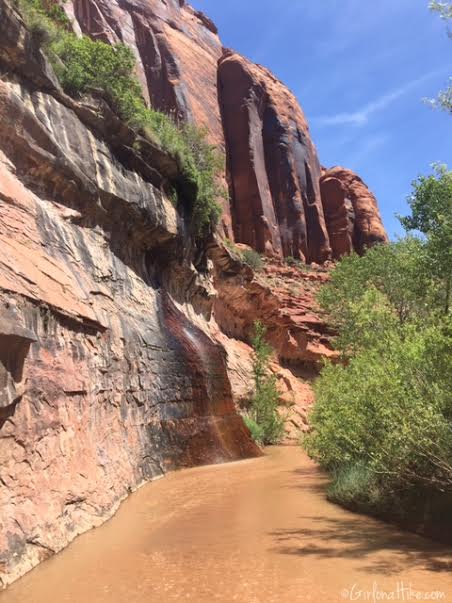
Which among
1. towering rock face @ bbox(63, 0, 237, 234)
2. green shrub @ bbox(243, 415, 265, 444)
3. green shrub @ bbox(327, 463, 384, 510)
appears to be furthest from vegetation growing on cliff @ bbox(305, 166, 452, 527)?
towering rock face @ bbox(63, 0, 237, 234)

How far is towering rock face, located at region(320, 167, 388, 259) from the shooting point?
61.3 m

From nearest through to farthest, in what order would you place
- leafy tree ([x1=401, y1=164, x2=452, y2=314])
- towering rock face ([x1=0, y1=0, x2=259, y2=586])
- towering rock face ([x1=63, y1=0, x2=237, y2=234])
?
towering rock face ([x1=0, y1=0, x2=259, y2=586])
leafy tree ([x1=401, y1=164, x2=452, y2=314])
towering rock face ([x1=63, y1=0, x2=237, y2=234])

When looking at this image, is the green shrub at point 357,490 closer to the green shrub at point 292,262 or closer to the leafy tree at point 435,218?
the leafy tree at point 435,218

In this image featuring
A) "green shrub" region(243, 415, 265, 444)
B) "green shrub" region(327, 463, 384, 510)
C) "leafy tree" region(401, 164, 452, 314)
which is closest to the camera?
"green shrub" region(327, 463, 384, 510)

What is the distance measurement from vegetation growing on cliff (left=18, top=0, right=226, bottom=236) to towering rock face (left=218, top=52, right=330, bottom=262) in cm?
2802

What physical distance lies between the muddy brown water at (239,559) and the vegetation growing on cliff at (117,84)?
1338 cm

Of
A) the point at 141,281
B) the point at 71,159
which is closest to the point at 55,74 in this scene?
the point at 71,159

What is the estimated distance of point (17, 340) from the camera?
7.18m

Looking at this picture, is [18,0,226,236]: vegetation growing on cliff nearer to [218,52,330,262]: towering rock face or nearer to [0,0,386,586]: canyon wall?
[0,0,386,586]: canyon wall

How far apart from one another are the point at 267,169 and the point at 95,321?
1973 inches

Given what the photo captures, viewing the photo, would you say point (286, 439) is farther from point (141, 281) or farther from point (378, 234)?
point (378, 234)

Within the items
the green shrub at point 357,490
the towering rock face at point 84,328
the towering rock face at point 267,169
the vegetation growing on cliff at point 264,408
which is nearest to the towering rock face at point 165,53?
the towering rock face at point 267,169

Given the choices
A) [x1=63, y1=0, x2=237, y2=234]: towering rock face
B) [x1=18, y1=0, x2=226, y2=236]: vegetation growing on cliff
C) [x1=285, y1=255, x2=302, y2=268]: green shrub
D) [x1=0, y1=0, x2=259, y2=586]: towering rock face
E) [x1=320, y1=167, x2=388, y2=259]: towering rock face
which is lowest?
[x1=0, y1=0, x2=259, y2=586]: towering rock face

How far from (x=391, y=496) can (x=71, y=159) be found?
37.8 ft
